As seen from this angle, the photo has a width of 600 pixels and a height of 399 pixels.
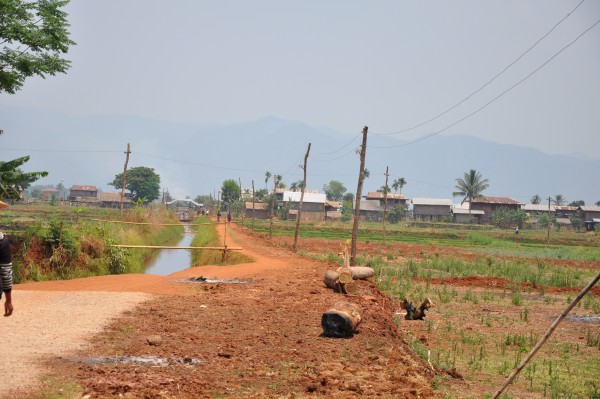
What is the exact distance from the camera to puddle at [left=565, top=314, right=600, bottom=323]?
20.2 metres

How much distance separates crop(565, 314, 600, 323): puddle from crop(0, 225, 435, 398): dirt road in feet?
18.7

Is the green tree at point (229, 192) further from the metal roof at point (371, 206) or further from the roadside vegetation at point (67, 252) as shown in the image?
the roadside vegetation at point (67, 252)

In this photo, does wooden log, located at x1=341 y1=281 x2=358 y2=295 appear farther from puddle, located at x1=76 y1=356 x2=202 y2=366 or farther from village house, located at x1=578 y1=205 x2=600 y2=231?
village house, located at x1=578 y1=205 x2=600 y2=231

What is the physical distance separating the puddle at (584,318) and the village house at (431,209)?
101409mm

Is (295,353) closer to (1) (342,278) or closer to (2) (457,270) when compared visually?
(1) (342,278)

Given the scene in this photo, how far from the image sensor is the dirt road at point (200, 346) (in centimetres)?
946

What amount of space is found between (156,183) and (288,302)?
459 feet

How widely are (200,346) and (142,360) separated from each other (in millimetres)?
1506

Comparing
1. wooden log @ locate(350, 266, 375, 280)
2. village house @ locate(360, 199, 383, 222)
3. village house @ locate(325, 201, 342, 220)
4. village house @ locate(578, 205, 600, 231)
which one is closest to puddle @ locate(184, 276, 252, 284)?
wooden log @ locate(350, 266, 375, 280)

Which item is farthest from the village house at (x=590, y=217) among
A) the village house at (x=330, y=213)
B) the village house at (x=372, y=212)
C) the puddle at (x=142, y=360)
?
the puddle at (x=142, y=360)

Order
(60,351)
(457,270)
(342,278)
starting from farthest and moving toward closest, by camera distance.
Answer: (457,270) < (342,278) < (60,351)

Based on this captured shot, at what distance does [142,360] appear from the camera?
10758mm

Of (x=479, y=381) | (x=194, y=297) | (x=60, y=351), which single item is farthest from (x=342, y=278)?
(x=60, y=351)

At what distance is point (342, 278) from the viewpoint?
1925 centimetres
